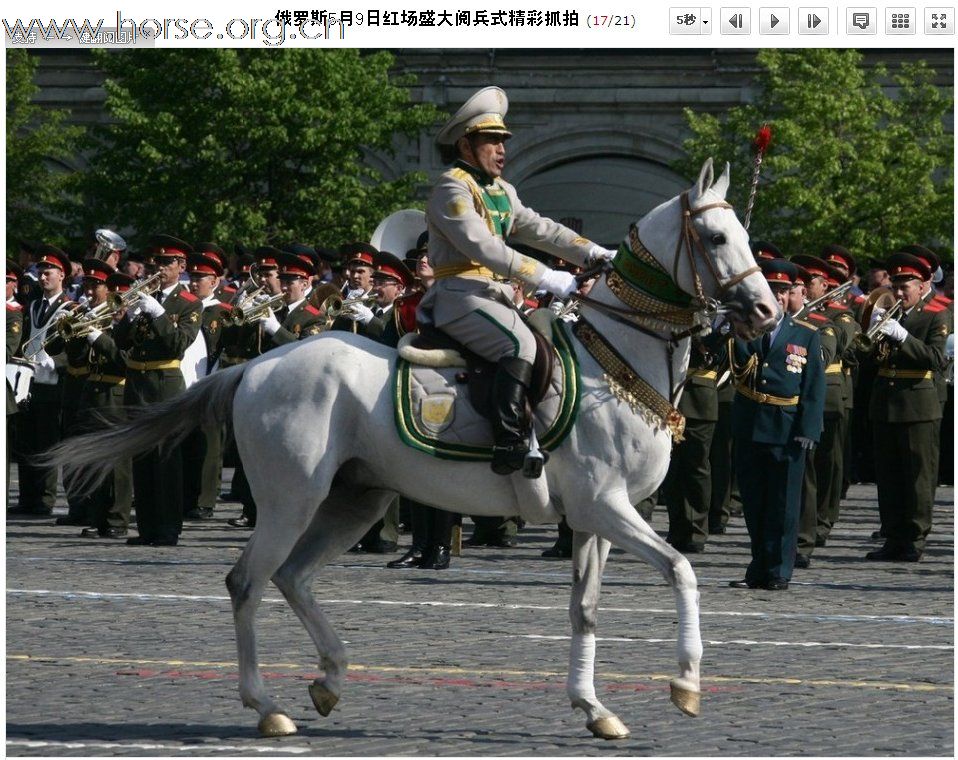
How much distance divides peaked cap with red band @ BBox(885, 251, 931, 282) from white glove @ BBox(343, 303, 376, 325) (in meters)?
4.11

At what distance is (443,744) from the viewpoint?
8.11 meters

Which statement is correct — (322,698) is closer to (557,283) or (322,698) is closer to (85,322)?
(557,283)

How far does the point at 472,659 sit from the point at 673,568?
2202 millimetres

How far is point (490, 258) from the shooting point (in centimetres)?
877

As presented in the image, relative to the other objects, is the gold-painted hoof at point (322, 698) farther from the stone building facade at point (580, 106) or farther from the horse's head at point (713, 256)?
the stone building facade at point (580, 106)

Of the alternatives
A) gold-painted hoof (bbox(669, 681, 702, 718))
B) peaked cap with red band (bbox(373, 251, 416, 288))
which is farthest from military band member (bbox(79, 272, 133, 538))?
gold-painted hoof (bbox(669, 681, 702, 718))

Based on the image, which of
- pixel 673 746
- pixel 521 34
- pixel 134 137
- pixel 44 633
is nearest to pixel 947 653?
pixel 673 746

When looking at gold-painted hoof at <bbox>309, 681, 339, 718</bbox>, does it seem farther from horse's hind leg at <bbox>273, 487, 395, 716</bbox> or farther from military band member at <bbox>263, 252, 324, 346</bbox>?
military band member at <bbox>263, 252, 324, 346</bbox>

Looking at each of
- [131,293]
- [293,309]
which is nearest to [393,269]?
[293,309]

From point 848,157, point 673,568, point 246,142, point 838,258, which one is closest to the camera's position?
point 673,568

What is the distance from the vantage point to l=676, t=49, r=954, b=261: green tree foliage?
35.9m

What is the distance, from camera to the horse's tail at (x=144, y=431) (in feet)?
30.7

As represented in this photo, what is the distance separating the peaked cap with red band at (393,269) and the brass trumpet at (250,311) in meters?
1.36

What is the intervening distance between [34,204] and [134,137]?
15.7ft
